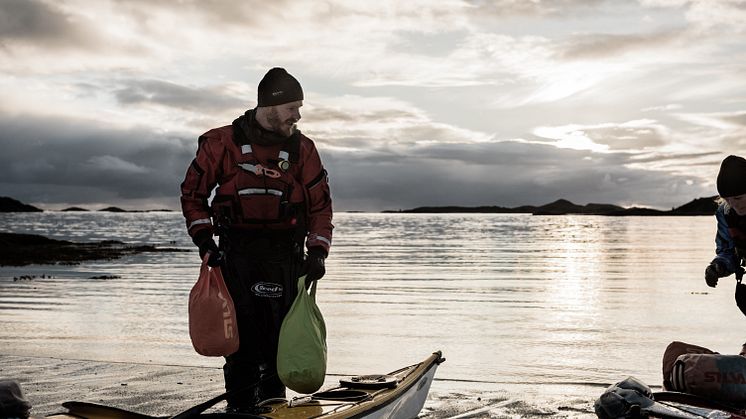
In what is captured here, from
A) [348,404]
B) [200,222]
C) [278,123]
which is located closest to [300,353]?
[348,404]

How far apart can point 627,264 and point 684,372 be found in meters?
24.7

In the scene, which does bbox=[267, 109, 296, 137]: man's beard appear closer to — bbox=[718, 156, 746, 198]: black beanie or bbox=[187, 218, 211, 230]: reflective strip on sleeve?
bbox=[187, 218, 211, 230]: reflective strip on sleeve

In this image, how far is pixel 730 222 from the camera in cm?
567

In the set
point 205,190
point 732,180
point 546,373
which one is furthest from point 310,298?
point 546,373

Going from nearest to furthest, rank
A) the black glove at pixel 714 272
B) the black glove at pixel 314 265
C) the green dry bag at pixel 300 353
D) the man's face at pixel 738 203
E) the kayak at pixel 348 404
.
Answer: the kayak at pixel 348 404
the green dry bag at pixel 300 353
the man's face at pixel 738 203
the black glove at pixel 314 265
the black glove at pixel 714 272

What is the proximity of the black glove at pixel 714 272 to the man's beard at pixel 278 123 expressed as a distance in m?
3.14

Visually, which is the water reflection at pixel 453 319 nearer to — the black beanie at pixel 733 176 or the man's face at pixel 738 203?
the man's face at pixel 738 203

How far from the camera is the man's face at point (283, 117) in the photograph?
5402 millimetres

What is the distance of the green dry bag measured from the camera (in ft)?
16.4

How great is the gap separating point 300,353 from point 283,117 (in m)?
1.62

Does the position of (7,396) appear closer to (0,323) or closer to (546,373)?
(546,373)

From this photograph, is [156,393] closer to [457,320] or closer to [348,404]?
[348,404]

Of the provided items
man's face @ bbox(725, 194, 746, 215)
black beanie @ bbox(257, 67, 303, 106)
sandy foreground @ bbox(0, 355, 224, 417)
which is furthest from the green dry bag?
man's face @ bbox(725, 194, 746, 215)

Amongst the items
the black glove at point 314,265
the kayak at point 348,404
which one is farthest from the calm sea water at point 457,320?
the black glove at point 314,265
